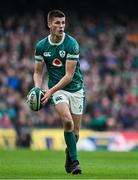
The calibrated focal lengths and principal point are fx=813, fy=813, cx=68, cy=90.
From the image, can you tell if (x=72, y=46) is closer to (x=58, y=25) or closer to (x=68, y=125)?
(x=58, y=25)

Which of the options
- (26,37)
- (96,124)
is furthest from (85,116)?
(26,37)

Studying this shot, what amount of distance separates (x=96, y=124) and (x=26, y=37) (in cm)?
591

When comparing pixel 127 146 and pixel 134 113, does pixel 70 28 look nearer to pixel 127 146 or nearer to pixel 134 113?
pixel 134 113

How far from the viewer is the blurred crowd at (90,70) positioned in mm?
25016

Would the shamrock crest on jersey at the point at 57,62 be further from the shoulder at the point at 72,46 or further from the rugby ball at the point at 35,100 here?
the rugby ball at the point at 35,100

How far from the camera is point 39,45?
12500 mm

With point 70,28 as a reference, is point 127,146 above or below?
below

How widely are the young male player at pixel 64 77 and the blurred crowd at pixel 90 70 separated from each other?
37.4ft

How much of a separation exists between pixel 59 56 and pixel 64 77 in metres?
0.40

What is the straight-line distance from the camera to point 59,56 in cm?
1238

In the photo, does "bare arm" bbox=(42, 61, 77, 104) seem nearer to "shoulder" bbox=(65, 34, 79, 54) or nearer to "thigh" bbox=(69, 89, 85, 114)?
"shoulder" bbox=(65, 34, 79, 54)

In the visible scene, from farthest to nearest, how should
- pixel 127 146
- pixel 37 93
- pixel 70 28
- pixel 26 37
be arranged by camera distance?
pixel 70 28 → pixel 26 37 → pixel 127 146 → pixel 37 93

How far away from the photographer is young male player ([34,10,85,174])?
1215 cm

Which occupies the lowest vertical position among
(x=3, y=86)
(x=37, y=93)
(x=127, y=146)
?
(x=127, y=146)
